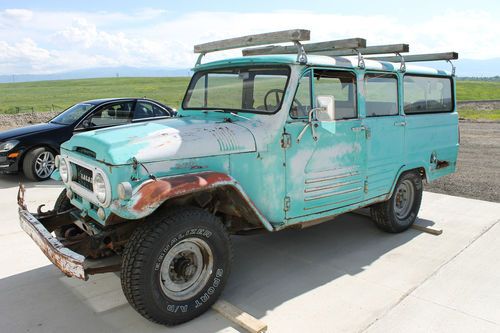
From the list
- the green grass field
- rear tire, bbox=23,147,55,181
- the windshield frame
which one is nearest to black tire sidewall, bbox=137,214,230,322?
the windshield frame

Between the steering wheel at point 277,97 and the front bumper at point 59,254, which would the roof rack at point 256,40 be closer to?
the steering wheel at point 277,97

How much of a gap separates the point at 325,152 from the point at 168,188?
188 cm

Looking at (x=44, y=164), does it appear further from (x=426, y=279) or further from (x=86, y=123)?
(x=426, y=279)

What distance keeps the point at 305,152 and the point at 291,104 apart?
50 cm

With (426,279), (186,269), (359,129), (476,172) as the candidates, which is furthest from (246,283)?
(476,172)

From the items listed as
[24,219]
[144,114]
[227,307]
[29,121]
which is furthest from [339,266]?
[29,121]

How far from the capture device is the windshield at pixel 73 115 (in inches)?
347

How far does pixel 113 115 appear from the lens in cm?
895

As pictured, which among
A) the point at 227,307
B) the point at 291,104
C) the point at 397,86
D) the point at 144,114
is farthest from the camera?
the point at 144,114

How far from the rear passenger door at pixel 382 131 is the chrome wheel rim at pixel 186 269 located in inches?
88.9

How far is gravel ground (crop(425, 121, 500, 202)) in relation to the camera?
7.79 metres

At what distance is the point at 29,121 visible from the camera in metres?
17.4

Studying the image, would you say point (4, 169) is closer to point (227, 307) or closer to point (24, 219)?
point (24, 219)

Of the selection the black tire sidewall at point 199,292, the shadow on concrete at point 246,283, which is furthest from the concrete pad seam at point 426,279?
the black tire sidewall at point 199,292
